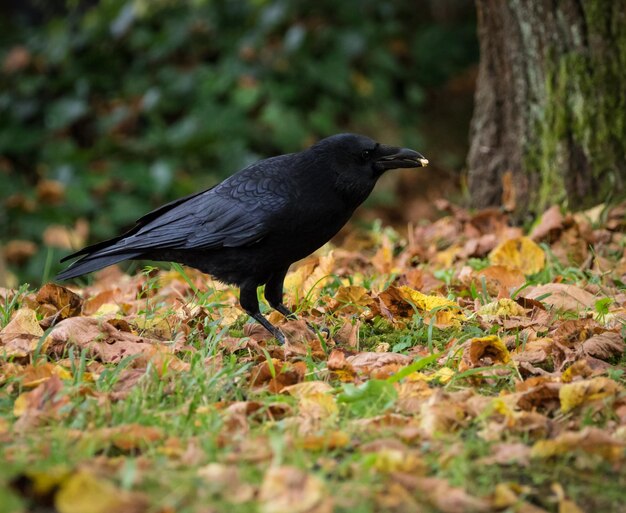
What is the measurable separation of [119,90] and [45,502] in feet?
26.1

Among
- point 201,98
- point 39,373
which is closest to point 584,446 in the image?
point 39,373

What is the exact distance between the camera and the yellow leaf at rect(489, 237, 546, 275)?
460 centimetres

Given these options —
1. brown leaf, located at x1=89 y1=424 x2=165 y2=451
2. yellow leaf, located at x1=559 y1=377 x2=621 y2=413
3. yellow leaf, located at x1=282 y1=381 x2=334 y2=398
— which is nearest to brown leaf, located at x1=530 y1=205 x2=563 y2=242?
yellow leaf, located at x1=559 y1=377 x2=621 y2=413

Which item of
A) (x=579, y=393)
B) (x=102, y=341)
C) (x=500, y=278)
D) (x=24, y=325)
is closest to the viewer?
(x=579, y=393)

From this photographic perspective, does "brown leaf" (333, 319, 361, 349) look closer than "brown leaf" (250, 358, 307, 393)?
No

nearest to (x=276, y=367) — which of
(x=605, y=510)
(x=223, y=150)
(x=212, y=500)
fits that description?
(x=212, y=500)

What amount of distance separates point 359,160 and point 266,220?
54 centimetres

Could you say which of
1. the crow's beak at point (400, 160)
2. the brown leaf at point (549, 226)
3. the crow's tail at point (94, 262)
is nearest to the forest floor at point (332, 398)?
the crow's tail at point (94, 262)

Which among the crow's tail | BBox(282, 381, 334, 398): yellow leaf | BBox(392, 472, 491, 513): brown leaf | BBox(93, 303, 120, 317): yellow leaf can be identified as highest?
the crow's tail

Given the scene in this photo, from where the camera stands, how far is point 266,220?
3895 mm

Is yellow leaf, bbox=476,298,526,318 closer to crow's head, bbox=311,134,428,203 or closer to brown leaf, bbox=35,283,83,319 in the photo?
crow's head, bbox=311,134,428,203

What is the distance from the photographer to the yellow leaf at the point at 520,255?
460 centimetres

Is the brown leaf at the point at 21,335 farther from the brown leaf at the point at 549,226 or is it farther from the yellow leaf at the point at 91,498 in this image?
the brown leaf at the point at 549,226

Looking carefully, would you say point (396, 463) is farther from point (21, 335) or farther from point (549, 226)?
point (549, 226)
